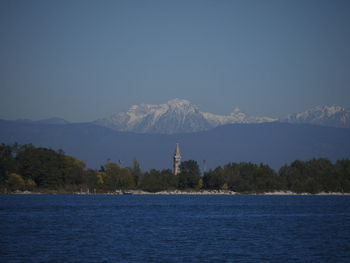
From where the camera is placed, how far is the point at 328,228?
58.2 m

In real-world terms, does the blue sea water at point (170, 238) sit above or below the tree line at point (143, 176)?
below

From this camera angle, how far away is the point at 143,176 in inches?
6378

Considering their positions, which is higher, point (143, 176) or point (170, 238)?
point (143, 176)

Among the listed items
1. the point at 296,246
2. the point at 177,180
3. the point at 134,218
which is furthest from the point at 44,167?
the point at 296,246

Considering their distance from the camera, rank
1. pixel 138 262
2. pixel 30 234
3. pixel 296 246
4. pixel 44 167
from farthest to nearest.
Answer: pixel 44 167 < pixel 30 234 < pixel 296 246 < pixel 138 262

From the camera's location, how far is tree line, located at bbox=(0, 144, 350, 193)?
132750mm

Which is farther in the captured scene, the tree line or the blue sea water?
the tree line

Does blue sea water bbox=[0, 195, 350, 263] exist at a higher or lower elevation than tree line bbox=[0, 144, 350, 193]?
lower

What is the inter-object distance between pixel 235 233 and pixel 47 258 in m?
19.7

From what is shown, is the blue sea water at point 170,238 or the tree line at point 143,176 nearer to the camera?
the blue sea water at point 170,238

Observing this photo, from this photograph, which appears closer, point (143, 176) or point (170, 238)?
A: point (170, 238)

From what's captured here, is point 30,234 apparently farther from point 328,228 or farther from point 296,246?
point 328,228

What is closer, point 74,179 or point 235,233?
point 235,233

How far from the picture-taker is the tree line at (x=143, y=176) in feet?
436
